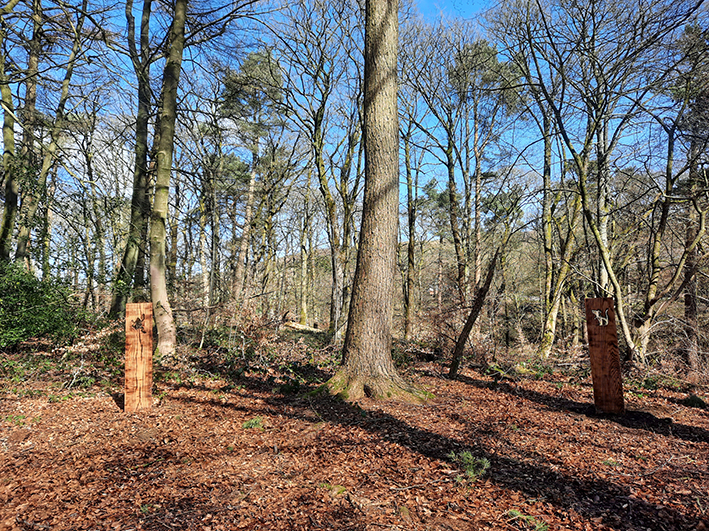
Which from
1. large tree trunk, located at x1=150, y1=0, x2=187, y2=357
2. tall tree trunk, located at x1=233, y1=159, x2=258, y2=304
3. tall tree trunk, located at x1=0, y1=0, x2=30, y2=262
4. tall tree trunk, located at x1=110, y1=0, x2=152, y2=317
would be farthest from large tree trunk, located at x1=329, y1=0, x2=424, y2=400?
tall tree trunk, located at x1=233, y1=159, x2=258, y2=304

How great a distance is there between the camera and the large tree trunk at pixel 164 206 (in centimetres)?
610

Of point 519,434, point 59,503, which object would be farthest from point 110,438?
point 519,434

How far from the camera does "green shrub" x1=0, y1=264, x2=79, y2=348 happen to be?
5504 millimetres

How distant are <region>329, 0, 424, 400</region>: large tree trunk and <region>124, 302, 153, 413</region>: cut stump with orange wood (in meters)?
2.24

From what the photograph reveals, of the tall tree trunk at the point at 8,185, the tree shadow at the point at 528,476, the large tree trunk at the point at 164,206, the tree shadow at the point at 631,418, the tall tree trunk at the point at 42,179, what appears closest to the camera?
the tree shadow at the point at 528,476

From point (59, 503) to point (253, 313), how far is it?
5011 millimetres

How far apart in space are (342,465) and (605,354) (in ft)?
11.4

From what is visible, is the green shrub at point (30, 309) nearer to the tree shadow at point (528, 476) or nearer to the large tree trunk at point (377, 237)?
the tree shadow at point (528, 476)

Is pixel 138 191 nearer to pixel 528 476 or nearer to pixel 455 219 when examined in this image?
pixel 528 476

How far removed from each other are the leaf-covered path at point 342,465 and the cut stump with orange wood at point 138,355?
0.19 meters

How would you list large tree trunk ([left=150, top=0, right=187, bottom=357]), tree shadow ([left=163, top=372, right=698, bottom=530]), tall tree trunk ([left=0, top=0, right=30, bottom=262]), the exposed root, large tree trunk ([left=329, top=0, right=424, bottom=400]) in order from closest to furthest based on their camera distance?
tree shadow ([left=163, top=372, right=698, bottom=530])
the exposed root
large tree trunk ([left=329, top=0, right=424, bottom=400])
large tree trunk ([left=150, top=0, right=187, bottom=357])
tall tree trunk ([left=0, top=0, right=30, bottom=262])

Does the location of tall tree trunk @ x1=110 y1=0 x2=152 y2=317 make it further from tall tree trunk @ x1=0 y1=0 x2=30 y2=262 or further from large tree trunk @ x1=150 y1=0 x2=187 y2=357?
tall tree trunk @ x1=0 y1=0 x2=30 y2=262

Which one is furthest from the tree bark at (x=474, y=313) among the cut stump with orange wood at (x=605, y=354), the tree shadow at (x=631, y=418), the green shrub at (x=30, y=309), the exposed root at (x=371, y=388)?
the green shrub at (x=30, y=309)

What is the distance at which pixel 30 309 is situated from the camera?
18.4ft
